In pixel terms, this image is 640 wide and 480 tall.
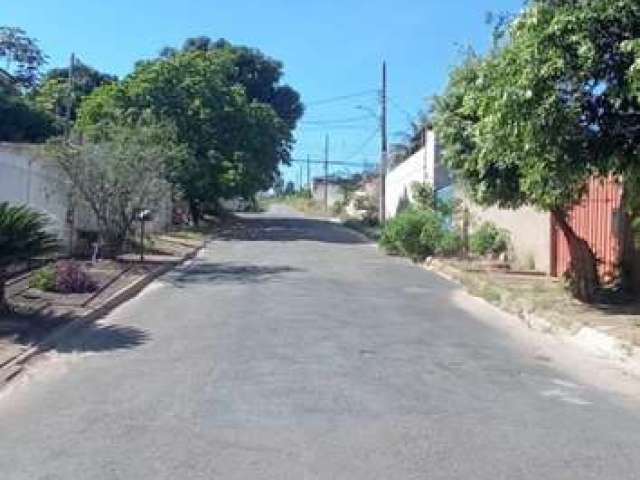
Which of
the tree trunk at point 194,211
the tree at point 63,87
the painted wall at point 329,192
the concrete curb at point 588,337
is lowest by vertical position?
the concrete curb at point 588,337

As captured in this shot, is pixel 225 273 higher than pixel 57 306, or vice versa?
pixel 225 273

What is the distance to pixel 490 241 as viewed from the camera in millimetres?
28500

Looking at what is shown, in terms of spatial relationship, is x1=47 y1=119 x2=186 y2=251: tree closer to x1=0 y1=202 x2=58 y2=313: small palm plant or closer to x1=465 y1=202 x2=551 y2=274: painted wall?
x1=465 y1=202 x2=551 y2=274: painted wall

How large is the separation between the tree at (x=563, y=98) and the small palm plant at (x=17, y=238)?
262 inches

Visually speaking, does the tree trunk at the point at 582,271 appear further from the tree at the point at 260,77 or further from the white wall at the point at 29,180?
the tree at the point at 260,77

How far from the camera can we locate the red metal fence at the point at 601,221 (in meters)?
20.1

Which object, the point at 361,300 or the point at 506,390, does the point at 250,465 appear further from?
the point at 361,300

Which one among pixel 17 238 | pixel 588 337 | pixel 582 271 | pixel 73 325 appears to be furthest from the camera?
pixel 582 271

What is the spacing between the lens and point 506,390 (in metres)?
10.5

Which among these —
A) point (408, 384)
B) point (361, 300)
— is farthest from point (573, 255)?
point (408, 384)

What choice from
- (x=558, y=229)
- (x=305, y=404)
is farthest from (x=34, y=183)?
(x=305, y=404)

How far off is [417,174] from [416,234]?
1953 cm

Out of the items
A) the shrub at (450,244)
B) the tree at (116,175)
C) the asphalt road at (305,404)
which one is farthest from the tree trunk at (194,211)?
the asphalt road at (305,404)

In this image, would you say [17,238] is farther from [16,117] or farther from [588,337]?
[16,117]
